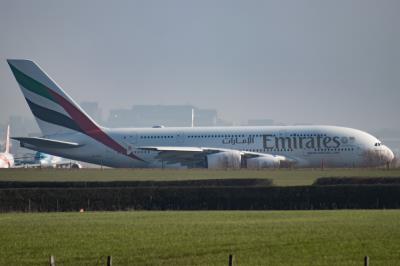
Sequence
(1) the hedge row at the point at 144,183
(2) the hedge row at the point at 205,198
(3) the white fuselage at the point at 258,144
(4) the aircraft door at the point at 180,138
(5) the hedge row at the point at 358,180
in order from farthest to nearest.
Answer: (4) the aircraft door at the point at 180,138, (3) the white fuselage at the point at 258,144, (5) the hedge row at the point at 358,180, (1) the hedge row at the point at 144,183, (2) the hedge row at the point at 205,198

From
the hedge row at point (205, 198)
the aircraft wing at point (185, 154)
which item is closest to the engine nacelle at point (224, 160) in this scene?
the aircraft wing at point (185, 154)

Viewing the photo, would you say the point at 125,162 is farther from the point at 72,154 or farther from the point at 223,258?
the point at 223,258

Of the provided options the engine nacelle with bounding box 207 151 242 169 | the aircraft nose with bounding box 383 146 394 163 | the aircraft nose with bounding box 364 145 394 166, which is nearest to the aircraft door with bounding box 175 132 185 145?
the engine nacelle with bounding box 207 151 242 169

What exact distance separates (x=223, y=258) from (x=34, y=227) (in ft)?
26.4

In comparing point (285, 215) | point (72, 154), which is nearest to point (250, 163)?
point (72, 154)

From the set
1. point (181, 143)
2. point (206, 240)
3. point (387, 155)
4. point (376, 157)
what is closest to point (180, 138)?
point (181, 143)

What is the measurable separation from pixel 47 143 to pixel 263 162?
1563cm

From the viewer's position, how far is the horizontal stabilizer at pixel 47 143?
6931cm

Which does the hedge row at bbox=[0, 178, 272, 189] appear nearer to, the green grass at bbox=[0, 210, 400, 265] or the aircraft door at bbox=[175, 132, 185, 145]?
the green grass at bbox=[0, 210, 400, 265]

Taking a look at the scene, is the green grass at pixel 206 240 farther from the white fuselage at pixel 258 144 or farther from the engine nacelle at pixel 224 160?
the white fuselage at pixel 258 144

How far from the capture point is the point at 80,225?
87.6 ft

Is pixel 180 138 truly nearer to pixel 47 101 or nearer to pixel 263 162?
pixel 263 162

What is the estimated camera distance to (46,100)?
2763 inches

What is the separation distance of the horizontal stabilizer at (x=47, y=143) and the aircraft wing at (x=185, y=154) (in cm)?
539
